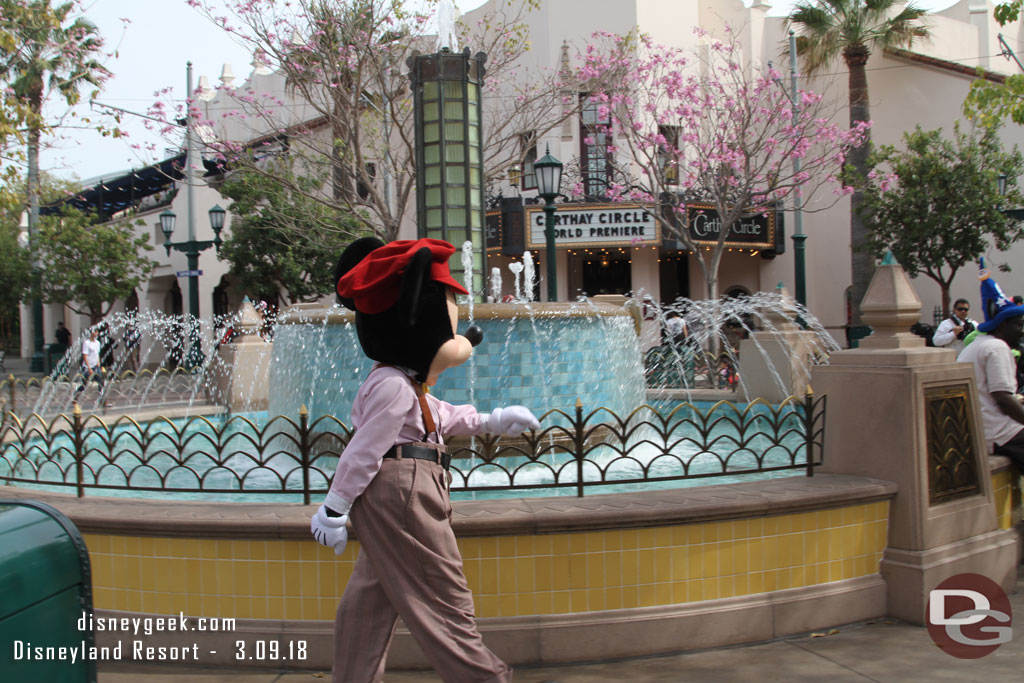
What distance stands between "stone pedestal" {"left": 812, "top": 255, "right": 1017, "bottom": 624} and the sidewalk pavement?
1.61 feet

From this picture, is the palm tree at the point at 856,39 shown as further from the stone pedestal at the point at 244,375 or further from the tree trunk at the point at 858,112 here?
the stone pedestal at the point at 244,375

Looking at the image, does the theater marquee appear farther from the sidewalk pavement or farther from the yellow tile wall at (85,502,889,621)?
the sidewalk pavement

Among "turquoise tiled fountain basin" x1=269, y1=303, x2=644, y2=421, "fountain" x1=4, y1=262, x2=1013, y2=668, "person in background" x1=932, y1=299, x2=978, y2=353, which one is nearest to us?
"fountain" x1=4, y1=262, x2=1013, y2=668

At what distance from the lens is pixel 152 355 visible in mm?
35844

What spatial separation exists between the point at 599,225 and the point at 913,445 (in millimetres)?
19291

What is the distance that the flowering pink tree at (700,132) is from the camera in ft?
67.3

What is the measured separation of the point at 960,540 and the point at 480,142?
18.5ft

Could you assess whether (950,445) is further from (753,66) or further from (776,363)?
(753,66)

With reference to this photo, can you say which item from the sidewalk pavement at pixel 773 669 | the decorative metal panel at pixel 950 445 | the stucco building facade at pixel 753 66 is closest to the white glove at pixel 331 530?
the sidewalk pavement at pixel 773 669

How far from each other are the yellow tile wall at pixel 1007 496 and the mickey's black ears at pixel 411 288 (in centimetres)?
411

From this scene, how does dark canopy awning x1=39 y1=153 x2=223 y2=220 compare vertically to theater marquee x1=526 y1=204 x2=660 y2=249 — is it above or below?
above

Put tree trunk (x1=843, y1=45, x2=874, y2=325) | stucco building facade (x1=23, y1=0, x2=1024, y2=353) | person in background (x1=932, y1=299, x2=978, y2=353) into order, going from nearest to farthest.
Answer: person in background (x1=932, y1=299, x2=978, y2=353) → tree trunk (x1=843, y1=45, x2=874, y2=325) → stucco building facade (x1=23, y1=0, x2=1024, y2=353)

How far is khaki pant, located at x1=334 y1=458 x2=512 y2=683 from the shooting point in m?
3.27

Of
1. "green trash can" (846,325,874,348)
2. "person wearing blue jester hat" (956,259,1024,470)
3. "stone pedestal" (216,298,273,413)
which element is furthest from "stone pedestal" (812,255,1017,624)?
"green trash can" (846,325,874,348)
